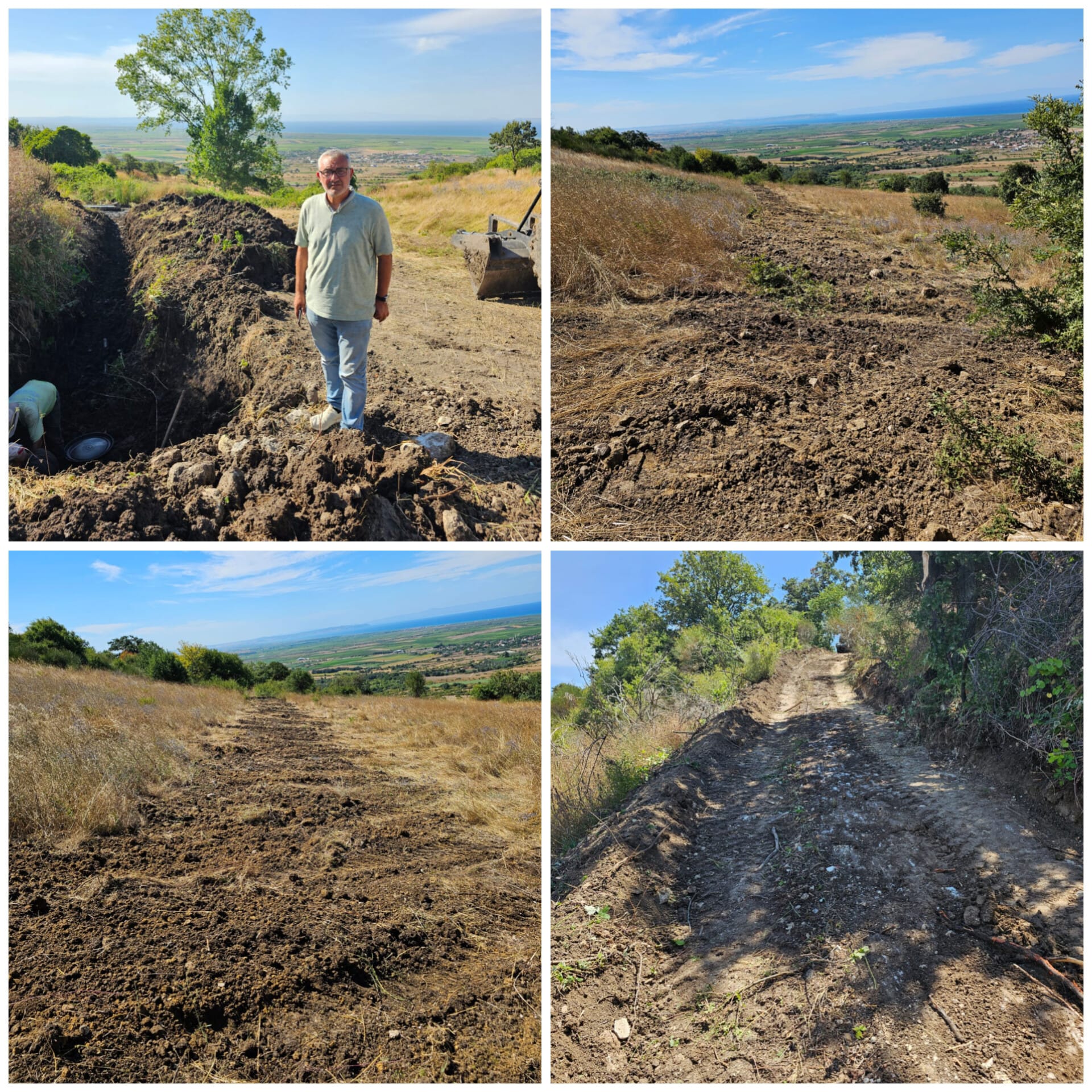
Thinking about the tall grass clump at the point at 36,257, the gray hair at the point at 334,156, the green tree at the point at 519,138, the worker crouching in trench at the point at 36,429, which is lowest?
the worker crouching in trench at the point at 36,429

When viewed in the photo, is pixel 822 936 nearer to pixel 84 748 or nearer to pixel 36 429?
pixel 84 748

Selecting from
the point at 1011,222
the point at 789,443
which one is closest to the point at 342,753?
the point at 789,443

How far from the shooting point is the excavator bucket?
838 cm

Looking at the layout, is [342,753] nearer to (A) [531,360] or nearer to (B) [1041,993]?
(A) [531,360]

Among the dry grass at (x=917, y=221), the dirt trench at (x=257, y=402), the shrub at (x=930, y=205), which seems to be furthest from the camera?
the shrub at (x=930, y=205)

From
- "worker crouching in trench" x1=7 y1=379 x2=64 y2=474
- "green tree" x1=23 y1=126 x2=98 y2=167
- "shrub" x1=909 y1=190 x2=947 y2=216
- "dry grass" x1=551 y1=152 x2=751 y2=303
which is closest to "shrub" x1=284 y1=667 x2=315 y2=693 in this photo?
"worker crouching in trench" x1=7 y1=379 x2=64 y2=474

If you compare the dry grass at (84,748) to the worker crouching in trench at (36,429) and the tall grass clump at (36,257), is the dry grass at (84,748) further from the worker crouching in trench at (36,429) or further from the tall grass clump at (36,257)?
the tall grass clump at (36,257)

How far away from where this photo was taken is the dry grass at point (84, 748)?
3756 mm

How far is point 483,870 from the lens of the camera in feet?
13.2

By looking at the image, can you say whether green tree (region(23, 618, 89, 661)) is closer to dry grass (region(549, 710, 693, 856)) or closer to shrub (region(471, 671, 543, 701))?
shrub (region(471, 671, 543, 701))

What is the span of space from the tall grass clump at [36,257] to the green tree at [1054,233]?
27.1 ft

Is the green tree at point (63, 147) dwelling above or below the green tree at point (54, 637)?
above

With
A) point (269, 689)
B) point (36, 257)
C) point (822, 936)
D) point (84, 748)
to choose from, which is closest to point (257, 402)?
point (84, 748)

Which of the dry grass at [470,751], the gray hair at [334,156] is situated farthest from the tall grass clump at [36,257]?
the dry grass at [470,751]
